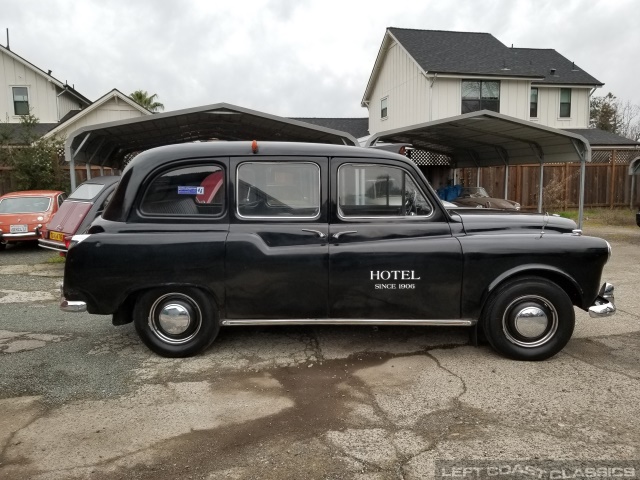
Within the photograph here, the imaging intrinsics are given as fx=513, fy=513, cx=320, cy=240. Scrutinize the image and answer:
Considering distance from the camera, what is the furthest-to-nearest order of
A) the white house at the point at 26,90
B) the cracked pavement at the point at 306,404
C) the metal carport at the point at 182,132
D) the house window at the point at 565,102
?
the house window at the point at 565,102, the white house at the point at 26,90, the metal carport at the point at 182,132, the cracked pavement at the point at 306,404

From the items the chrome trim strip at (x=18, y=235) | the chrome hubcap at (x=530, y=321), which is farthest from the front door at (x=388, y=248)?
the chrome trim strip at (x=18, y=235)

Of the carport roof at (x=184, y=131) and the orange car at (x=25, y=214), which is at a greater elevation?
the carport roof at (x=184, y=131)

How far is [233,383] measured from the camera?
4258mm

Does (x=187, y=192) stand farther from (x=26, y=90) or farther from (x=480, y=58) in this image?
(x=26, y=90)

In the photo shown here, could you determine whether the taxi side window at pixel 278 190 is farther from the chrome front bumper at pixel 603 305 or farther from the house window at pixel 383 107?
the house window at pixel 383 107

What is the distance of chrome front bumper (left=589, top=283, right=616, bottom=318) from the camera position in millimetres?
4629

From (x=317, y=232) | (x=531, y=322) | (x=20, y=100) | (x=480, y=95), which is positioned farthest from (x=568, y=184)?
(x=20, y=100)

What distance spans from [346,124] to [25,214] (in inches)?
842

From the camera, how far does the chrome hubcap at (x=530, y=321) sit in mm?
4539

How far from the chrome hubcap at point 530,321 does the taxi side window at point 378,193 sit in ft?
3.78

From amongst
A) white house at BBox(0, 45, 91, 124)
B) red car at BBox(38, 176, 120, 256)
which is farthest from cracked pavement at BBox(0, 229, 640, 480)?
white house at BBox(0, 45, 91, 124)

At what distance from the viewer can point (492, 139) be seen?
14242 mm

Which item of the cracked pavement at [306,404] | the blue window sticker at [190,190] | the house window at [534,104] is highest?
the house window at [534,104]

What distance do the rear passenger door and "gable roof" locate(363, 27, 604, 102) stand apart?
58.0 ft
